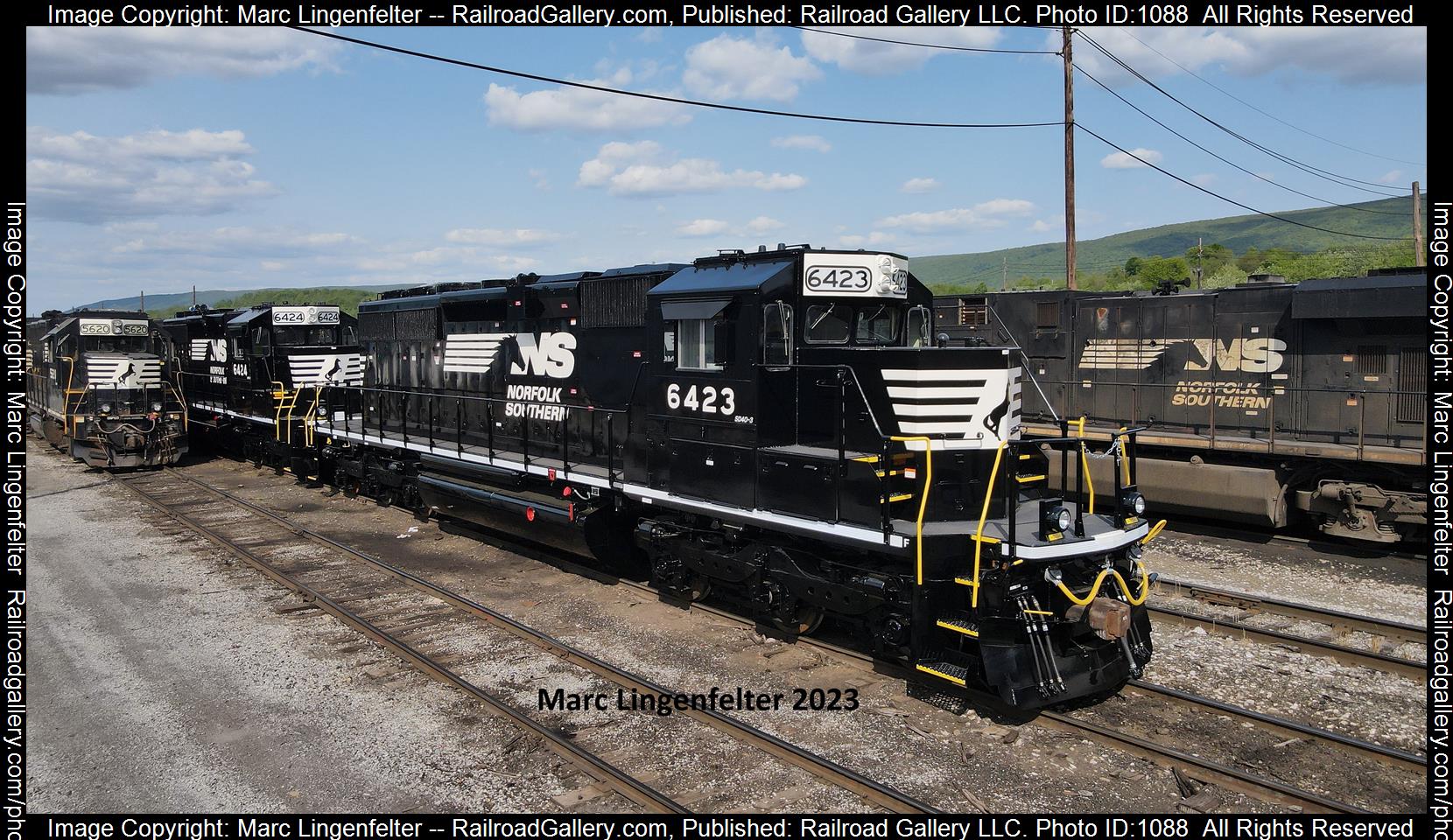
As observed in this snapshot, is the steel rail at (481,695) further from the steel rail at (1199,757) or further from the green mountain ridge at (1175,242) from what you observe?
the green mountain ridge at (1175,242)

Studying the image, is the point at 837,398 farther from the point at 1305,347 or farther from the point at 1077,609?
the point at 1305,347

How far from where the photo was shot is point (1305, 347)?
12836mm

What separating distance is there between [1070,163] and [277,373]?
58.8ft

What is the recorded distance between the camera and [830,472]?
746 cm

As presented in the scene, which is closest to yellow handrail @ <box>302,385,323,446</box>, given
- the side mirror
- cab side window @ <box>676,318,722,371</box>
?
cab side window @ <box>676,318,722,371</box>

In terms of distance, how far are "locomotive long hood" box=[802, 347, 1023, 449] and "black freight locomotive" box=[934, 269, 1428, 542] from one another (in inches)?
210

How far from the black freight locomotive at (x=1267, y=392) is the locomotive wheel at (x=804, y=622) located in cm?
575

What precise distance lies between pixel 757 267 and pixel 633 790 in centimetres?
465

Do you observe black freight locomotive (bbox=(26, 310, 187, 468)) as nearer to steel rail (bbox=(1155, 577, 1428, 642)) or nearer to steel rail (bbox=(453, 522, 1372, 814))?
steel rail (bbox=(453, 522, 1372, 814))

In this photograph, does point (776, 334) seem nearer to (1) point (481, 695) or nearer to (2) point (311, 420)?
(1) point (481, 695)

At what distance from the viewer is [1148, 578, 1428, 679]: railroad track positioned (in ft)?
25.3

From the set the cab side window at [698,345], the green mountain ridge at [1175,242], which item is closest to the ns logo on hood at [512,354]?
the cab side window at [698,345]

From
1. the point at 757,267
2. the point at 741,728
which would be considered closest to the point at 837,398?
the point at 757,267
